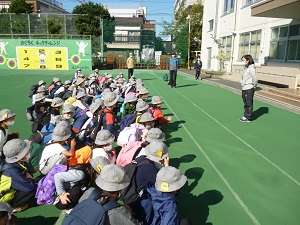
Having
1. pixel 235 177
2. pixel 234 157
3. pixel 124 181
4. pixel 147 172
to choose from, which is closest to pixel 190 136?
pixel 234 157

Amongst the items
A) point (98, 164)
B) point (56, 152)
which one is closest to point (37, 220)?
point (56, 152)

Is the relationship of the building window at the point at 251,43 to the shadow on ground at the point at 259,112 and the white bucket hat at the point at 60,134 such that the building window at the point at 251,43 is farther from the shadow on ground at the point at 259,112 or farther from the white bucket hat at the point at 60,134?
the white bucket hat at the point at 60,134

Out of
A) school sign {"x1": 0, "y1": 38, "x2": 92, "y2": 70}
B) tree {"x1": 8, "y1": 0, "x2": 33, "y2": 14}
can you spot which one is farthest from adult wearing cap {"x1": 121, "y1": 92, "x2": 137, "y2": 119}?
tree {"x1": 8, "y1": 0, "x2": 33, "y2": 14}

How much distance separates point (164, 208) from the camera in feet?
8.64

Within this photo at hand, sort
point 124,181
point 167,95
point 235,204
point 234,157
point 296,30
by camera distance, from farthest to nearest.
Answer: point 296,30
point 167,95
point 234,157
point 235,204
point 124,181

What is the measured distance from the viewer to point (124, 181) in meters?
2.40

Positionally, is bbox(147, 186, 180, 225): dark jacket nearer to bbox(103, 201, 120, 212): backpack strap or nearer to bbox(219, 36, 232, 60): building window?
bbox(103, 201, 120, 212): backpack strap

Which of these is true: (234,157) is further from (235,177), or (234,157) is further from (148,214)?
(148,214)

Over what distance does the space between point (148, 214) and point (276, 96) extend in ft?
32.3

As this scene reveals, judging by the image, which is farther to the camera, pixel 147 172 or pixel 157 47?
pixel 157 47

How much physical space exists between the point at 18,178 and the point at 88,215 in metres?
1.71

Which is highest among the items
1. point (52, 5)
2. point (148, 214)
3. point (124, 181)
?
point (52, 5)

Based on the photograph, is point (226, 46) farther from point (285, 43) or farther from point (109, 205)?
point (109, 205)

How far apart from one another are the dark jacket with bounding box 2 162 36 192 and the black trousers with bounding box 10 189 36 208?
8 centimetres
